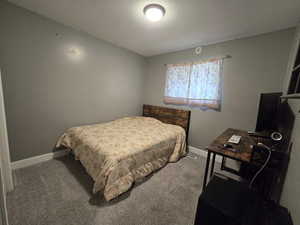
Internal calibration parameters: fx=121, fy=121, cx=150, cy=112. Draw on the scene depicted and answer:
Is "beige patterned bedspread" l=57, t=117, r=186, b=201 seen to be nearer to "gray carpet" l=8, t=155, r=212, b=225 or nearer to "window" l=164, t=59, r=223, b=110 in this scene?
"gray carpet" l=8, t=155, r=212, b=225

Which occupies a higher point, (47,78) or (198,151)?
(47,78)

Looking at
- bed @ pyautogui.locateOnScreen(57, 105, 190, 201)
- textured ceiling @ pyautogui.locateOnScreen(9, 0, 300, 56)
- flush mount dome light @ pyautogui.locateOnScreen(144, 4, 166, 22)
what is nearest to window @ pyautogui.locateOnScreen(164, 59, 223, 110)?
textured ceiling @ pyautogui.locateOnScreen(9, 0, 300, 56)

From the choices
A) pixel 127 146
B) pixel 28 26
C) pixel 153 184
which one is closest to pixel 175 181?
pixel 153 184

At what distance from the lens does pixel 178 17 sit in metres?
1.76

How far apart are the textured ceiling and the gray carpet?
8.02 feet

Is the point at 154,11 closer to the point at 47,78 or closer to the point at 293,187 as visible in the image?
the point at 47,78

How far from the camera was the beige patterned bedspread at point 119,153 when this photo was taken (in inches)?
54.6

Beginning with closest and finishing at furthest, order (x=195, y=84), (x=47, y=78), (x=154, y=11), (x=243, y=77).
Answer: (x=154, y=11), (x=47, y=78), (x=243, y=77), (x=195, y=84)

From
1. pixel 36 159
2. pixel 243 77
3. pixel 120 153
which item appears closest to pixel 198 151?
pixel 243 77

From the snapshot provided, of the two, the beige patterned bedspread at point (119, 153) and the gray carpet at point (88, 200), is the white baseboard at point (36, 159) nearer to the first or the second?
the gray carpet at point (88, 200)

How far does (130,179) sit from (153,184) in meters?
0.43

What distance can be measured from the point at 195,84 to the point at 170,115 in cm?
95

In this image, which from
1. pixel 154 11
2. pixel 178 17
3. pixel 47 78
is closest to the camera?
pixel 154 11

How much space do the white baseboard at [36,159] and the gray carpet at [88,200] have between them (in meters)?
0.12
